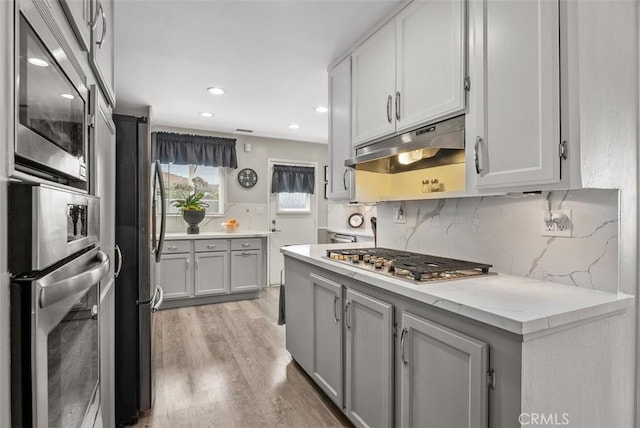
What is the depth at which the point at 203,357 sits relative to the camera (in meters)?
2.84

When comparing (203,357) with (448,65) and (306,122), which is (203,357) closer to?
(448,65)

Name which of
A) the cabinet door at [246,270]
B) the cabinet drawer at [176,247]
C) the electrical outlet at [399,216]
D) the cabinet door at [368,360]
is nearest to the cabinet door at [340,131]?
the electrical outlet at [399,216]

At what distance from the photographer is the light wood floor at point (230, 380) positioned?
2025 millimetres

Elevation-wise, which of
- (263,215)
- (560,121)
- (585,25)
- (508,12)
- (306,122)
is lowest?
(263,215)

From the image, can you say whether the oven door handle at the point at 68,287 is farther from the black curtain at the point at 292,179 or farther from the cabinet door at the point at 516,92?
the black curtain at the point at 292,179

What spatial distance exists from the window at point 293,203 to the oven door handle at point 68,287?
473 centimetres

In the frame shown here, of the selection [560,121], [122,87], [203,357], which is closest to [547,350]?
[560,121]

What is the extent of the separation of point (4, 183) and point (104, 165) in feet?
3.59

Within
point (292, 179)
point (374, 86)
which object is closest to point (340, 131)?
point (374, 86)

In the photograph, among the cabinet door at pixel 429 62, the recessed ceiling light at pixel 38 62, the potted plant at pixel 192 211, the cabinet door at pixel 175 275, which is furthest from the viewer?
the potted plant at pixel 192 211

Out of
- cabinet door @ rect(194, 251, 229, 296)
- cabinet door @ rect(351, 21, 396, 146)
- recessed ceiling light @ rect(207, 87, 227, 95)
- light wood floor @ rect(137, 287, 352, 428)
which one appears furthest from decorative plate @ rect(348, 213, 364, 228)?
cabinet door @ rect(351, 21, 396, 146)

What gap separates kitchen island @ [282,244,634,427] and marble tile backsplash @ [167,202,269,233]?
359cm

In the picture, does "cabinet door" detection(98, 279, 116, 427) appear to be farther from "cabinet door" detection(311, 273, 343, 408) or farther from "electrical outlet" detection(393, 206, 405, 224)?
"electrical outlet" detection(393, 206, 405, 224)

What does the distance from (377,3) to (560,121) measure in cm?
129
